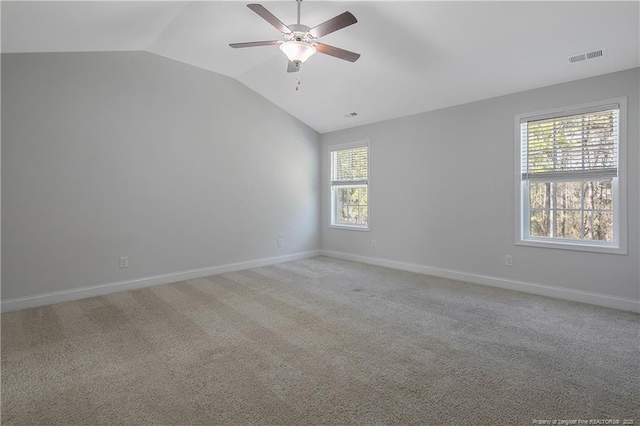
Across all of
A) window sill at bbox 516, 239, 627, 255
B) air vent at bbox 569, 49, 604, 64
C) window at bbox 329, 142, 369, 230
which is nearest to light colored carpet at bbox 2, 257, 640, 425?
window sill at bbox 516, 239, 627, 255

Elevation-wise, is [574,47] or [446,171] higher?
[574,47]

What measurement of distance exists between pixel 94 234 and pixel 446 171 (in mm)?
4456

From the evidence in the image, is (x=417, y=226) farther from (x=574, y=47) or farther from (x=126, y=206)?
(x=126, y=206)

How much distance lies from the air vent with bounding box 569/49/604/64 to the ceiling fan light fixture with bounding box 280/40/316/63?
2.48 metres

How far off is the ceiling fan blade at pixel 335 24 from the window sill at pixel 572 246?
10.3 feet

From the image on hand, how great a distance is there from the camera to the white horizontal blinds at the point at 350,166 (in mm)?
5629

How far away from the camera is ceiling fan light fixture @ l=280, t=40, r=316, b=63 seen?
2686 millimetres

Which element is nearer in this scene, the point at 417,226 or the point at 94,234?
Result: the point at 94,234

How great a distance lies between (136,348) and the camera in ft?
8.25

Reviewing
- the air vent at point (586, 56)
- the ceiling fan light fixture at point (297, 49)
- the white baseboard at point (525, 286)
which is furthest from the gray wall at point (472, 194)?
the ceiling fan light fixture at point (297, 49)

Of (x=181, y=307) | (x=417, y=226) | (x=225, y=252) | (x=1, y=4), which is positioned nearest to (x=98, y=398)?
(x=181, y=307)

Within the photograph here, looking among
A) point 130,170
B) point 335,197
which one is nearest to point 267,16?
point 130,170

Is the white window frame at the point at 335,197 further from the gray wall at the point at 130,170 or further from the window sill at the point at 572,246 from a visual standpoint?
the window sill at the point at 572,246

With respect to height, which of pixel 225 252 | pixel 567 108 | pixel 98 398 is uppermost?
pixel 567 108
